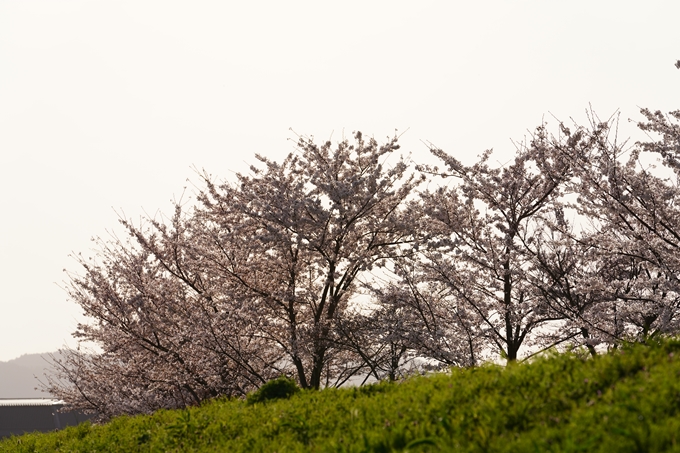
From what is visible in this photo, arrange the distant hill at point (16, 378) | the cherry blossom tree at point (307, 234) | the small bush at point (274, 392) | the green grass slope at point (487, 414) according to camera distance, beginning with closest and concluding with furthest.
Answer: the green grass slope at point (487, 414)
the small bush at point (274, 392)
the cherry blossom tree at point (307, 234)
the distant hill at point (16, 378)

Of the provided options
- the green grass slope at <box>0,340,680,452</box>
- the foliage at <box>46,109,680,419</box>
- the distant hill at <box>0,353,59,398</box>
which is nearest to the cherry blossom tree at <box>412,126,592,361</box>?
the foliage at <box>46,109,680,419</box>

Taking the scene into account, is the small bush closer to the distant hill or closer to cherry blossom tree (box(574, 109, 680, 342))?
cherry blossom tree (box(574, 109, 680, 342))

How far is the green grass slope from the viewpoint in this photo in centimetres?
397

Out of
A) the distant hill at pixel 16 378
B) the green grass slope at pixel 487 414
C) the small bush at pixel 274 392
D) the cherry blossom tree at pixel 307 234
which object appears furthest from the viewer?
the distant hill at pixel 16 378

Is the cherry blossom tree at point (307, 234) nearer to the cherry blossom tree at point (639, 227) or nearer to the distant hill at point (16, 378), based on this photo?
the cherry blossom tree at point (639, 227)

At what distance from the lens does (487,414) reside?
15.5 ft

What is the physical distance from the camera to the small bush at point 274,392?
27.0ft

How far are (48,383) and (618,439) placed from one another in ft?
75.3

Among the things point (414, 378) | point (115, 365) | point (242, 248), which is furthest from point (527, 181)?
point (115, 365)

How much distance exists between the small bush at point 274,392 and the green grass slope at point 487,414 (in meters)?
0.43

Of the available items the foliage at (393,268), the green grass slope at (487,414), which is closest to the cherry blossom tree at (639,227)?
the foliage at (393,268)

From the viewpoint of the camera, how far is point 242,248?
47.2ft

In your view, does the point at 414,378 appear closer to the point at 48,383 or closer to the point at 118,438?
the point at 118,438

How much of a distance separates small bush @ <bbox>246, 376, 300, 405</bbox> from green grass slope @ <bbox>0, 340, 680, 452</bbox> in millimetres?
432
